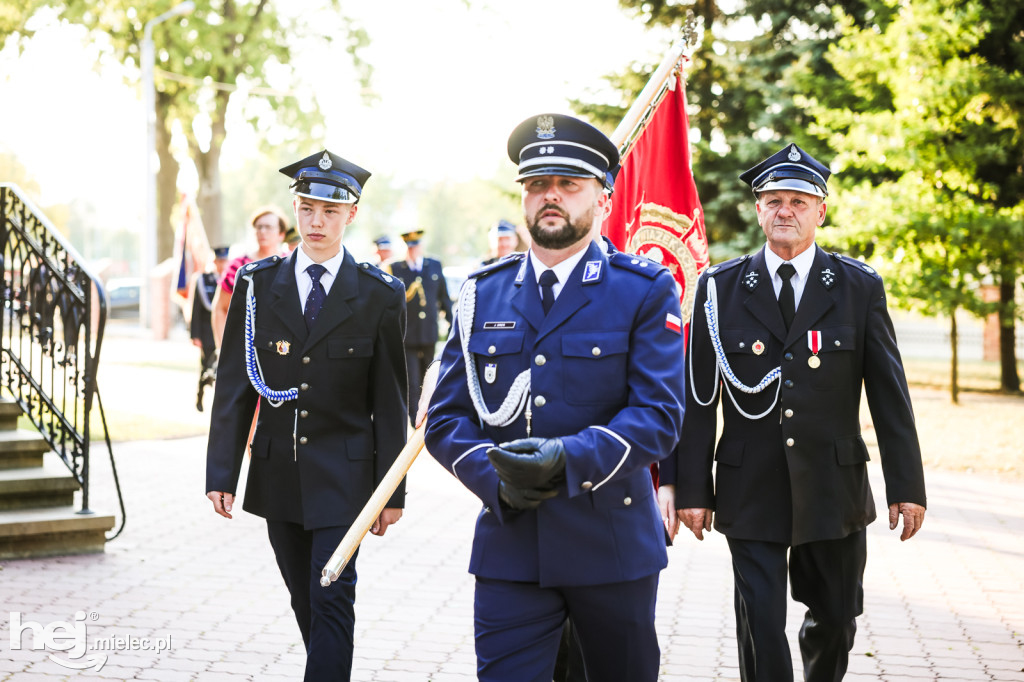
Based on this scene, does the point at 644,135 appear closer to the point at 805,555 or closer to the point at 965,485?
the point at 805,555

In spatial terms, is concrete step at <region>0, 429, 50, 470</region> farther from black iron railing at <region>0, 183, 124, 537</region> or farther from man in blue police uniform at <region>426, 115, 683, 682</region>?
man in blue police uniform at <region>426, 115, 683, 682</region>

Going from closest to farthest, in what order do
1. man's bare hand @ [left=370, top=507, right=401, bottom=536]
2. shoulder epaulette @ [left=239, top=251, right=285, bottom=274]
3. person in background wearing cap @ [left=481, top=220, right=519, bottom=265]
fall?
man's bare hand @ [left=370, top=507, right=401, bottom=536]
shoulder epaulette @ [left=239, top=251, right=285, bottom=274]
person in background wearing cap @ [left=481, top=220, right=519, bottom=265]

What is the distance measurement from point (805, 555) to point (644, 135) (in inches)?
97.6

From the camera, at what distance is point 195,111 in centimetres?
3119

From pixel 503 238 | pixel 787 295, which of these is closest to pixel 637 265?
pixel 787 295

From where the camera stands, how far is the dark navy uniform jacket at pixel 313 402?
15.4ft

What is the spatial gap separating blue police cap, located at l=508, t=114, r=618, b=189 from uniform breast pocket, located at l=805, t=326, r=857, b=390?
143 centimetres

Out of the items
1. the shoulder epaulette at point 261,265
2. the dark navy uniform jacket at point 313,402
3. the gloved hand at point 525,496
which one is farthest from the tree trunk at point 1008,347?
the gloved hand at point 525,496

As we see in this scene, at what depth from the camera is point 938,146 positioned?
692 inches

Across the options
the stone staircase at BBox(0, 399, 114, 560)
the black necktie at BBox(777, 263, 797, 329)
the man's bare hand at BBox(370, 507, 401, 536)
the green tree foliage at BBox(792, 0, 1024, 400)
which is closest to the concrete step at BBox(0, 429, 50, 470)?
the stone staircase at BBox(0, 399, 114, 560)

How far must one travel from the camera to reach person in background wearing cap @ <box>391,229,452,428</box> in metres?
14.4

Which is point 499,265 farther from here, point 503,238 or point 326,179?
point 503,238

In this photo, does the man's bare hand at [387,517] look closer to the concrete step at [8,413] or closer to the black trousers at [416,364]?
the concrete step at [8,413]

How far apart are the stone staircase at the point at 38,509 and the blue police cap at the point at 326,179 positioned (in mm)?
3816
